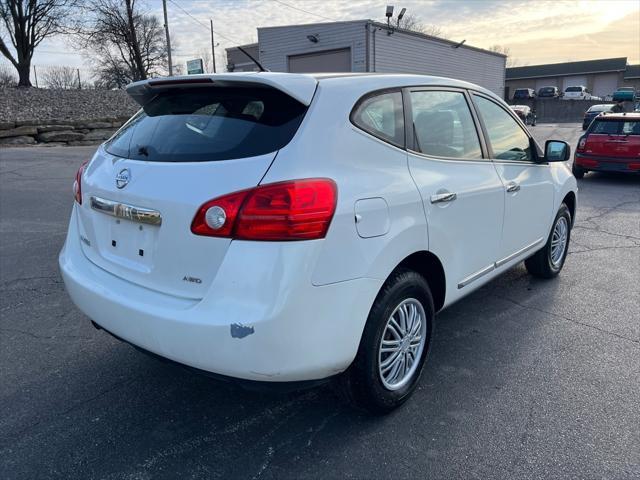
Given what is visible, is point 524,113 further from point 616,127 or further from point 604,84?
point 604,84

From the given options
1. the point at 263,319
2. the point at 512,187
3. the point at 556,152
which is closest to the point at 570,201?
the point at 556,152

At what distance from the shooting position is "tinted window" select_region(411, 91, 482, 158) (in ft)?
9.99

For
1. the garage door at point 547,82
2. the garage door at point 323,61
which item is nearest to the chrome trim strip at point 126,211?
the garage door at point 323,61

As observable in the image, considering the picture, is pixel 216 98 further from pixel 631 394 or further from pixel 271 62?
pixel 271 62

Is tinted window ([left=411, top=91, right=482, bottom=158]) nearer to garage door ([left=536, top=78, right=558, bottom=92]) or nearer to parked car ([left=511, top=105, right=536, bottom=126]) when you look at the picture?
parked car ([left=511, top=105, right=536, bottom=126])

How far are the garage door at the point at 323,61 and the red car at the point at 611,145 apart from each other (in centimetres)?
1286

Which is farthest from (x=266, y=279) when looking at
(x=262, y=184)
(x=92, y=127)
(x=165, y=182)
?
(x=92, y=127)

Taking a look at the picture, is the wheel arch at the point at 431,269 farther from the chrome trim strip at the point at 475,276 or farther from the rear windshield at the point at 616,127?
the rear windshield at the point at 616,127

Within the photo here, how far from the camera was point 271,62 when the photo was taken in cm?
2527

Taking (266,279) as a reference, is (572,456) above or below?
below

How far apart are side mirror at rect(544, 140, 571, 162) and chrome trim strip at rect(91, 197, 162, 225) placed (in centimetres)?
328

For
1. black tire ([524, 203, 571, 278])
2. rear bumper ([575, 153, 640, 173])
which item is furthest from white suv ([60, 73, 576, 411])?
rear bumper ([575, 153, 640, 173])

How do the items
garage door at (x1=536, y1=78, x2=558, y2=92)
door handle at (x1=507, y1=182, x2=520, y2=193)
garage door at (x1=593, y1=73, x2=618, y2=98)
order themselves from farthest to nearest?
garage door at (x1=536, y1=78, x2=558, y2=92)
garage door at (x1=593, y1=73, x2=618, y2=98)
door handle at (x1=507, y1=182, x2=520, y2=193)

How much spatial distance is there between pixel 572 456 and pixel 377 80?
213 cm
